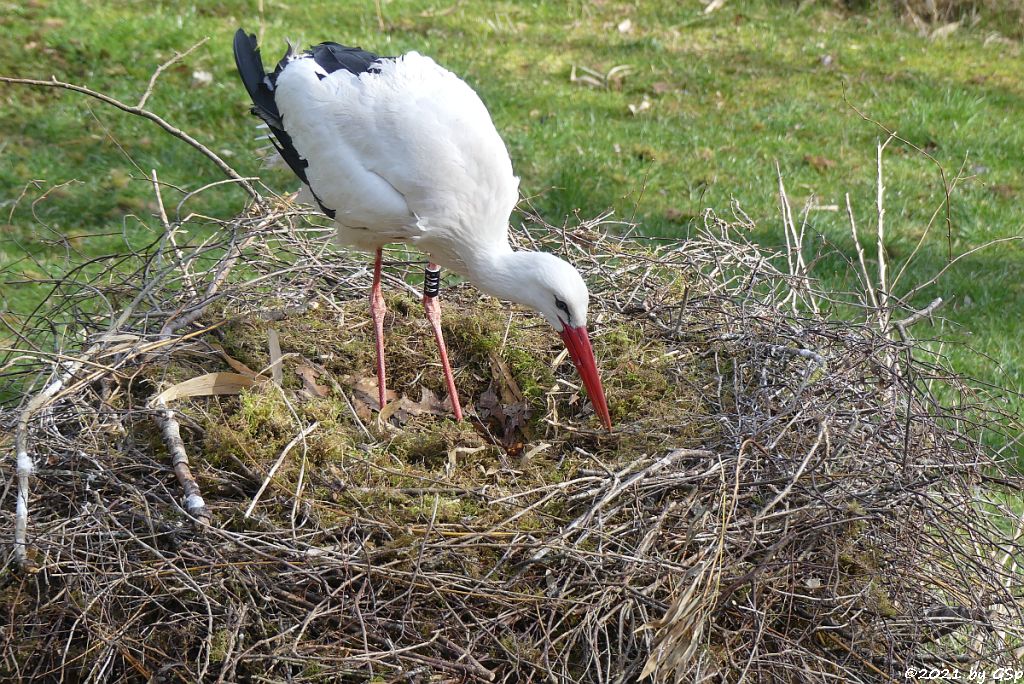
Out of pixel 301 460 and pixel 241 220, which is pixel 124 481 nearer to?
pixel 301 460

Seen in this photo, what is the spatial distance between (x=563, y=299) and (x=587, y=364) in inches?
10.1

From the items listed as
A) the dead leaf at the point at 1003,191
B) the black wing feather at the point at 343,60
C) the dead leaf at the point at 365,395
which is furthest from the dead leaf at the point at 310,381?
the dead leaf at the point at 1003,191

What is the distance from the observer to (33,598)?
2643 mm

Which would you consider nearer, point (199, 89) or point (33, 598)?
point (33, 598)

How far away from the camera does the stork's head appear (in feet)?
10.7

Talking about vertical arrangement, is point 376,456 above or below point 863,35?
above

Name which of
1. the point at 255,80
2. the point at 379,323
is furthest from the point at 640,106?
the point at 379,323

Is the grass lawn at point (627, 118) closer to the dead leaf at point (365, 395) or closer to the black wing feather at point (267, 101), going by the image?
the black wing feather at point (267, 101)

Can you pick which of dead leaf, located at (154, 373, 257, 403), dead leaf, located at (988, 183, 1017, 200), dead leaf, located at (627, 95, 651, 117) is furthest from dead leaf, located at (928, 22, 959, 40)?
dead leaf, located at (154, 373, 257, 403)

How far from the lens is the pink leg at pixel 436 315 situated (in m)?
3.70

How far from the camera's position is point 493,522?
2811 mm

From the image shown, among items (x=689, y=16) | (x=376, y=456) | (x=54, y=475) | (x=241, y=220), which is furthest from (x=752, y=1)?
(x=54, y=475)

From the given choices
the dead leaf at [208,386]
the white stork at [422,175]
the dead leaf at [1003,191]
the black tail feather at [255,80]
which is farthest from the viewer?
the dead leaf at [1003,191]

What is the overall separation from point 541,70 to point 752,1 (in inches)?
130
